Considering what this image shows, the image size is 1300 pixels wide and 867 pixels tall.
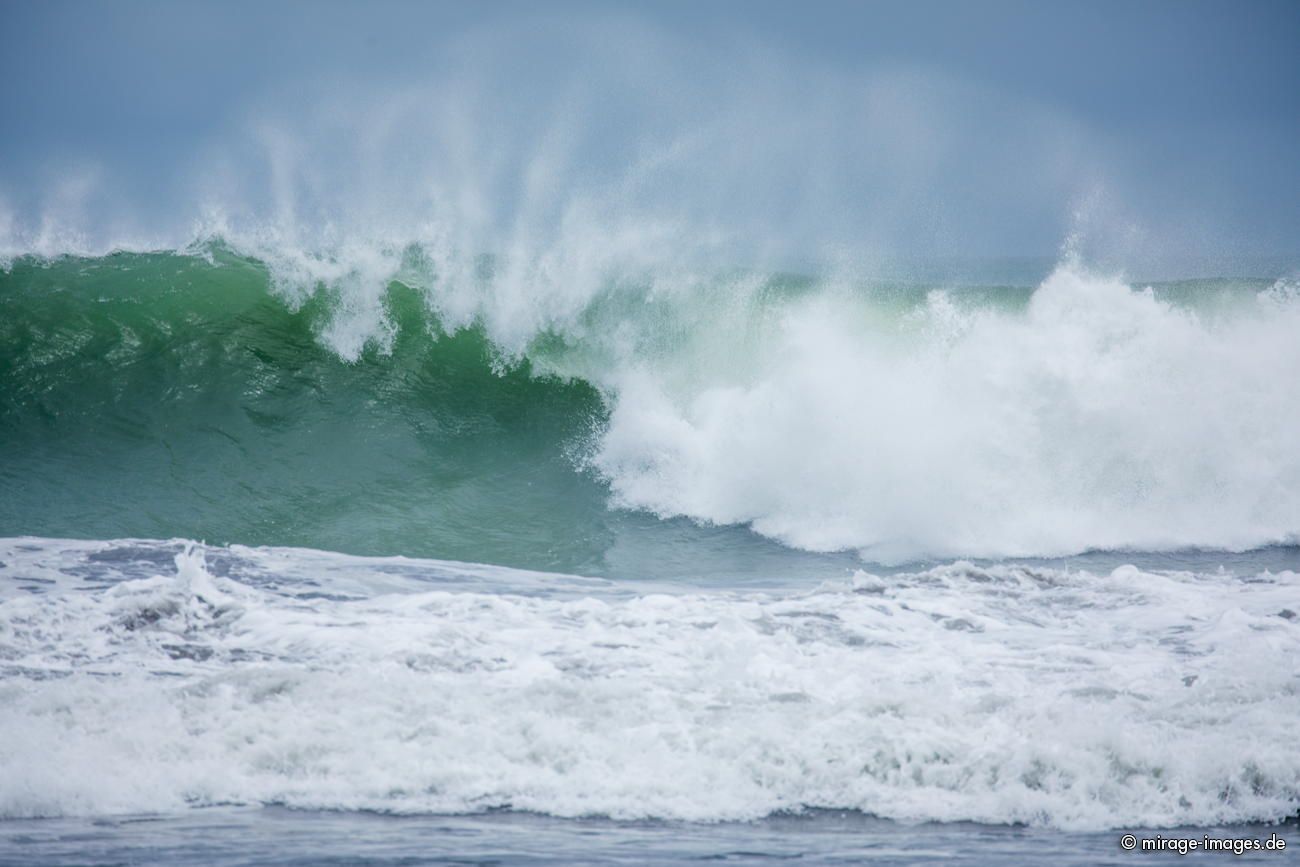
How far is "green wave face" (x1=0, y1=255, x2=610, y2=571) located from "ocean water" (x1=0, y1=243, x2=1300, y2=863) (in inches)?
2.3

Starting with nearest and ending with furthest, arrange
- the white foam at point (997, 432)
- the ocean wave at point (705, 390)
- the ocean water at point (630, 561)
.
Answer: the ocean water at point (630, 561) < the white foam at point (997, 432) < the ocean wave at point (705, 390)

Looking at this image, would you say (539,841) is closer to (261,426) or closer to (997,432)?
(997,432)

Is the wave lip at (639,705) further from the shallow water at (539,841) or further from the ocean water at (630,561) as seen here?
the shallow water at (539,841)

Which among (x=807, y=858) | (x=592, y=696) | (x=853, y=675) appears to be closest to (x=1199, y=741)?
(x=853, y=675)

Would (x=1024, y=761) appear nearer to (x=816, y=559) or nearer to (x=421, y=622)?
(x=421, y=622)

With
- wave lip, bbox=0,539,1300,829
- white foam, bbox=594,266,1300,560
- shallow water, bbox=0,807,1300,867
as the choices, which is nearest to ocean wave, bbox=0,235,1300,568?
white foam, bbox=594,266,1300,560

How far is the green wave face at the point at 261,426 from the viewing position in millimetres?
9961

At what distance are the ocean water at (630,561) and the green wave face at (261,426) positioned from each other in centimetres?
6

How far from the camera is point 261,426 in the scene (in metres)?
11.8

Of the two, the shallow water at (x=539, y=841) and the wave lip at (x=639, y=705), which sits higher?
the wave lip at (x=639, y=705)

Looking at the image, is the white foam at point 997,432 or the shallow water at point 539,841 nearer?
the shallow water at point 539,841

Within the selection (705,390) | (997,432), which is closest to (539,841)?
(997,432)

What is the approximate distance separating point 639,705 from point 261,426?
766cm

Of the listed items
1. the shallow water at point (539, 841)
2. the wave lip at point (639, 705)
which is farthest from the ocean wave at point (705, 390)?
the shallow water at point (539, 841)
